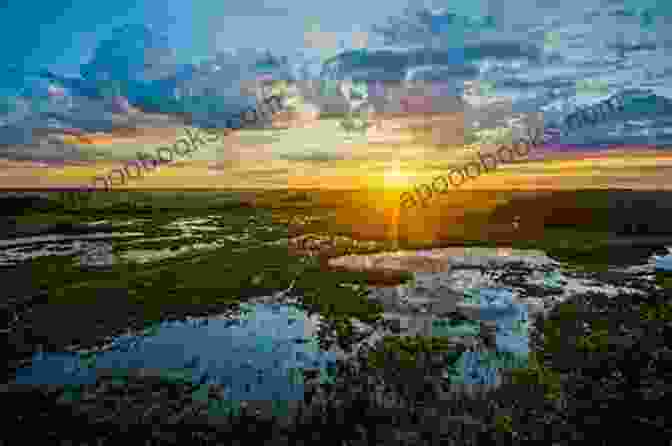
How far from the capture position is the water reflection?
539 inches

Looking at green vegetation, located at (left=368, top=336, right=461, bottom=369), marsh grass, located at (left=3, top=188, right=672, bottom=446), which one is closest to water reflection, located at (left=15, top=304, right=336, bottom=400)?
marsh grass, located at (left=3, top=188, right=672, bottom=446)

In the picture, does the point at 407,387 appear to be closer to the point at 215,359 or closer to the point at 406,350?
the point at 406,350

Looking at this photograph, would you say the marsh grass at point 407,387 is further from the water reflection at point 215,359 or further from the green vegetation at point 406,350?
the water reflection at point 215,359

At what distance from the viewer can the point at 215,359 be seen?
15547 mm

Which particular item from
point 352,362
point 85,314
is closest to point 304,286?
point 352,362

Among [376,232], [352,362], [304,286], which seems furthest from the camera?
[376,232]

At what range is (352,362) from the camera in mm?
14953

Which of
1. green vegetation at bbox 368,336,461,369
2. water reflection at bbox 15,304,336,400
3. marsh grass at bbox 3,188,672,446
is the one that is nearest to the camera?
marsh grass at bbox 3,188,672,446

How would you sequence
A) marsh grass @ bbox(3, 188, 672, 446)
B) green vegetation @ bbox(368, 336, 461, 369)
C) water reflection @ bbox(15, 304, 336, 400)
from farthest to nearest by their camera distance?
1. green vegetation @ bbox(368, 336, 461, 369)
2. water reflection @ bbox(15, 304, 336, 400)
3. marsh grass @ bbox(3, 188, 672, 446)

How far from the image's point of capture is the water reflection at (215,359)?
13688 mm

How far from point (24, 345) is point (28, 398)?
6061mm

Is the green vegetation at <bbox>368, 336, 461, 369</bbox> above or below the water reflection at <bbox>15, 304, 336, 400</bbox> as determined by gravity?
below

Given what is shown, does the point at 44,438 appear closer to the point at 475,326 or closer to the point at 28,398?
the point at 28,398

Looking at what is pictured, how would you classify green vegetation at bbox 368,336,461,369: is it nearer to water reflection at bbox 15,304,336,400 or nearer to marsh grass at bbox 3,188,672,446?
marsh grass at bbox 3,188,672,446
